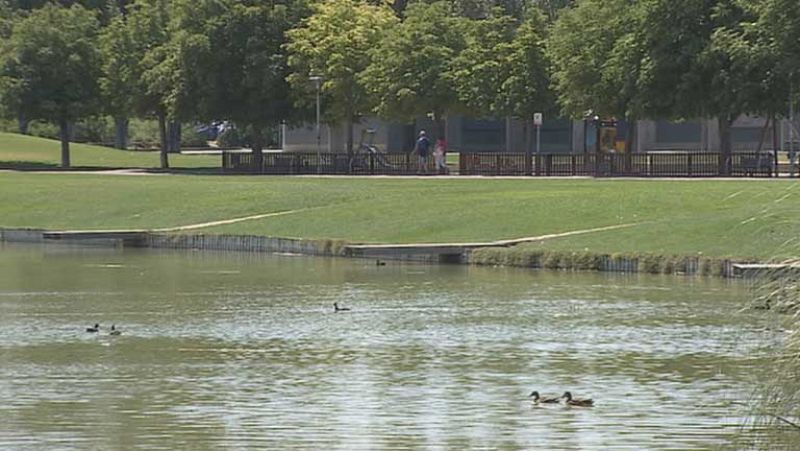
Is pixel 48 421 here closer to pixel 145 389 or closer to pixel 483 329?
pixel 145 389

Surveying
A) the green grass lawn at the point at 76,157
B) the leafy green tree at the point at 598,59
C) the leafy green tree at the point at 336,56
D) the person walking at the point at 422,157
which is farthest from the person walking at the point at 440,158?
the green grass lawn at the point at 76,157

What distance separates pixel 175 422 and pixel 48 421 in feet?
3.81

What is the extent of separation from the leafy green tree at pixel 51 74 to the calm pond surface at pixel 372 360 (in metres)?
40.9

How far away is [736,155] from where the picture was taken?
5525 cm

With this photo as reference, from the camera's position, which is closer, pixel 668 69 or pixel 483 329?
pixel 483 329

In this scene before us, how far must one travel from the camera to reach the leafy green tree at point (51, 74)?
72.5 m

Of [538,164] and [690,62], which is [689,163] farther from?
[538,164]

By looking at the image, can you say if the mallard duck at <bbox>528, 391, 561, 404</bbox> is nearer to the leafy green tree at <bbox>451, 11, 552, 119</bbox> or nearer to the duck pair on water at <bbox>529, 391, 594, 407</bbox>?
the duck pair on water at <bbox>529, 391, 594, 407</bbox>

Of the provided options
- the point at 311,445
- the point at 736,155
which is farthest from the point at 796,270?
the point at 736,155

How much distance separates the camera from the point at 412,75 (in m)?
64.1

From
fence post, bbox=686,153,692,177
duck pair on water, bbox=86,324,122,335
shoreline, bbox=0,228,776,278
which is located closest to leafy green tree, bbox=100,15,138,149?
fence post, bbox=686,153,692,177

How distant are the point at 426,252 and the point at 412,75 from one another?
98.5ft

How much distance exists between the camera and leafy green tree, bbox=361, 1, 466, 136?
64.1 meters

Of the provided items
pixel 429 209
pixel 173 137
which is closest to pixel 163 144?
pixel 173 137
